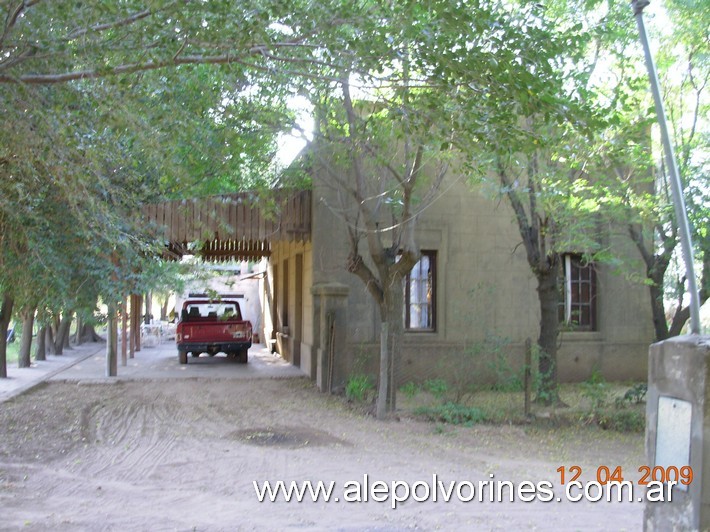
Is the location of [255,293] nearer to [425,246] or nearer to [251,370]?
[251,370]

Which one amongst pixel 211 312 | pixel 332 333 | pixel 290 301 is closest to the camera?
pixel 332 333

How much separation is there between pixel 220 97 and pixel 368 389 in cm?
573

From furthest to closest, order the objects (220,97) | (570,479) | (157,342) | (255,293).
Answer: (255,293)
(157,342)
(220,97)
(570,479)

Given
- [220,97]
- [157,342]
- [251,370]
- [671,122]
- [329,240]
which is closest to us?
[220,97]

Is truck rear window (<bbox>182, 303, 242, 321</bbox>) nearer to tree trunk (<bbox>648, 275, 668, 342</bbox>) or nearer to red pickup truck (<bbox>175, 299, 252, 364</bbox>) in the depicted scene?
red pickup truck (<bbox>175, 299, 252, 364</bbox>)

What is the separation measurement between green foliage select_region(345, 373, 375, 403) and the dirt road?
0.41 metres

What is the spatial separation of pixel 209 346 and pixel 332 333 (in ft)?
22.2

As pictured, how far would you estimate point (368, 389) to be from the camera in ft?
41.3

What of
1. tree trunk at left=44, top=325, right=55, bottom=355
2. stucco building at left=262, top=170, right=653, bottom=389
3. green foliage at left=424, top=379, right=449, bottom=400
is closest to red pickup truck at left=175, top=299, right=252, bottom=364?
stucco building at left=262, top=170, right=653, bottom=389

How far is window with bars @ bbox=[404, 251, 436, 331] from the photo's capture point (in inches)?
606

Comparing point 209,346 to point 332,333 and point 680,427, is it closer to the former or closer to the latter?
point 332,333

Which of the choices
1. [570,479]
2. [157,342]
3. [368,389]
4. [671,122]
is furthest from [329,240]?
[157,342]

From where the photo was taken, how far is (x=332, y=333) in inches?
531

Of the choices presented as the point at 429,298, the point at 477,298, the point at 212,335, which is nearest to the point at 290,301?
the point at 212,335
